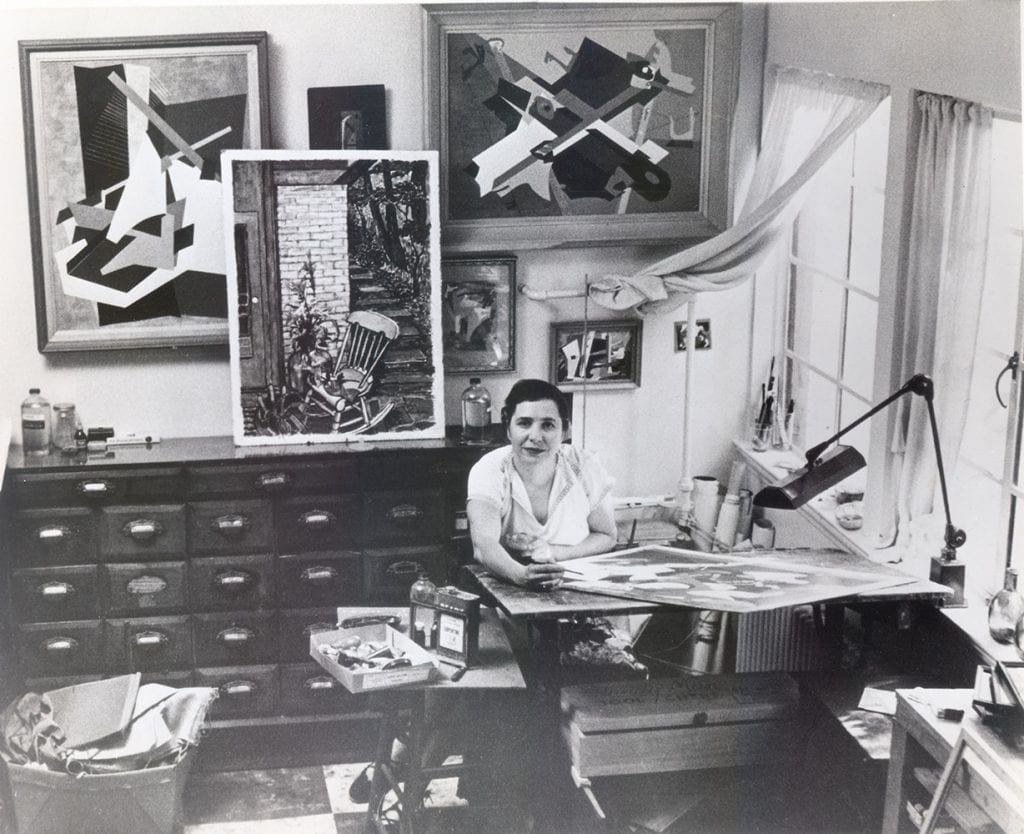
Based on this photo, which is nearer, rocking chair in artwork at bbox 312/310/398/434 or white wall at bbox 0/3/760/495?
white wall at bbox 0/3/760/495

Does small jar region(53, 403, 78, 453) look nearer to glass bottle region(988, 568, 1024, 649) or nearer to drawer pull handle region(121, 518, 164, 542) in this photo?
drawer pull handle region(121, 518, 164, 542)

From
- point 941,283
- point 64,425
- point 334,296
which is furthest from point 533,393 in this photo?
point 64,425

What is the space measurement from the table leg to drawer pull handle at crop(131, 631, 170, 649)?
2291 mm

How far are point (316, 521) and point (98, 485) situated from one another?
0.66 meters

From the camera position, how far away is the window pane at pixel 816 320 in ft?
12.9

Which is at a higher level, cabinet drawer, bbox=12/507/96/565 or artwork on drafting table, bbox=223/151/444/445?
artwork on drafting table, bbox=223/151/444/445

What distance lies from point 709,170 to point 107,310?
1937mm

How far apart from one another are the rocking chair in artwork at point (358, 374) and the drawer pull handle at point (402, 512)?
0.27 metres

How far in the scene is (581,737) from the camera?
116 inches

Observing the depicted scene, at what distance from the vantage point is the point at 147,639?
13.0 feet

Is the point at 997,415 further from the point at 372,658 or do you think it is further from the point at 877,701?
the point at 372,658

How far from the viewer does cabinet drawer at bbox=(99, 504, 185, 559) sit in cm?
390

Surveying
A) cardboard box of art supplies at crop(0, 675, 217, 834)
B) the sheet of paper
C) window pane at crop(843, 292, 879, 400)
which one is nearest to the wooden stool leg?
the sheet of paper

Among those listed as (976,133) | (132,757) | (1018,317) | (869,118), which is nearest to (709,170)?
(869,118)
